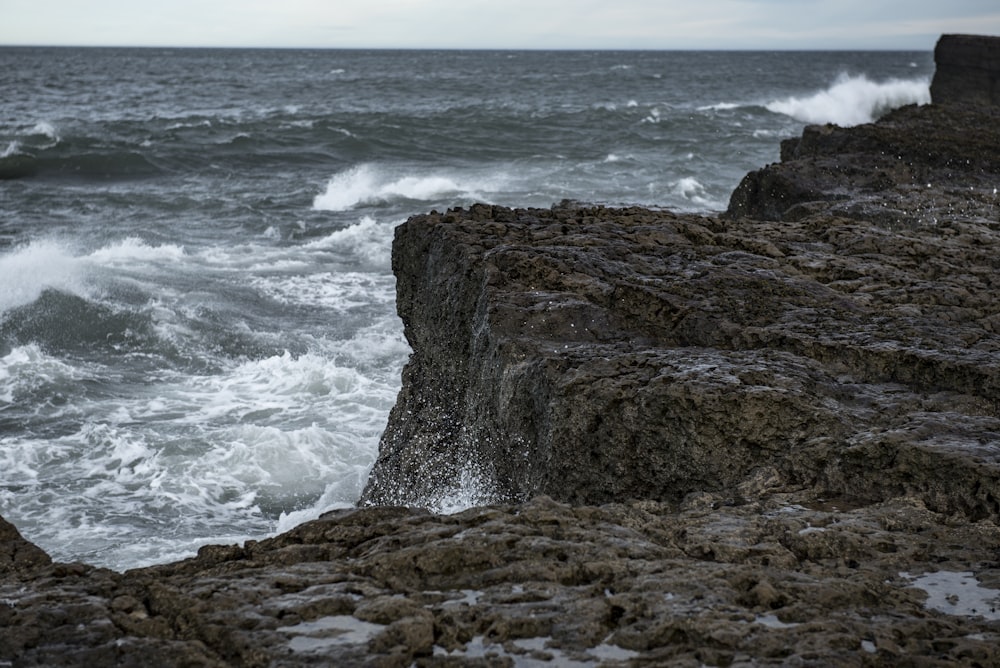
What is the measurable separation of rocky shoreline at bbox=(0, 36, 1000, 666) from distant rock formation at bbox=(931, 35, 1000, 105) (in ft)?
54.1

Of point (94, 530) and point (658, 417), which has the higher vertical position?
point (658, 417)

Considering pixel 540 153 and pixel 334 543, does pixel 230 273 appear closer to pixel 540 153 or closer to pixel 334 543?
pixel 334 543

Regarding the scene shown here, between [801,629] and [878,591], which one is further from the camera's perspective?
[878,591]

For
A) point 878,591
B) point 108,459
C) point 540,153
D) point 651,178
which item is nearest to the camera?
point 878,591

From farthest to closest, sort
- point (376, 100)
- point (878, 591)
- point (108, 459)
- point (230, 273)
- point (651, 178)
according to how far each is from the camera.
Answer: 1. point (376, 100)
2. point (651, 178)
3. point (230, 273)
4. point (108, 459)
5. point (878, 591)

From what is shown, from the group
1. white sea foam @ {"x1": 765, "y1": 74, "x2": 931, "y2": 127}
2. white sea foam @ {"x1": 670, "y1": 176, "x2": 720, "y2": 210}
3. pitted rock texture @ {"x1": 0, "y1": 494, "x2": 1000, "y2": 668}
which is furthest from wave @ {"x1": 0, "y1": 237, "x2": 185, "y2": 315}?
white sea foam @ {"x1": 765, "y1": 74, "x2": 931, "y2": 127}

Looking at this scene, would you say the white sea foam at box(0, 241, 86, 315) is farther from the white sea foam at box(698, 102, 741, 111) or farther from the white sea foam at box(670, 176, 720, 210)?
the white sea foam at box(698, 102, 741, 111)

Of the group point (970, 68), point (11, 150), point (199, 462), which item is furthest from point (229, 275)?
point (970, 68)

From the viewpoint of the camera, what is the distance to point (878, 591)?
2.70m

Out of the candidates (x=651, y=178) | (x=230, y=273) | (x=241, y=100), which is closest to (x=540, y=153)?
(x=651, y=178)

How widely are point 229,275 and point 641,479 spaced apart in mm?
9316

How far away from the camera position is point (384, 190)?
1869cm

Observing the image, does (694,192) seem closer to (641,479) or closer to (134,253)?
(134,253)

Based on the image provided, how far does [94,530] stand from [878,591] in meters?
5.07
